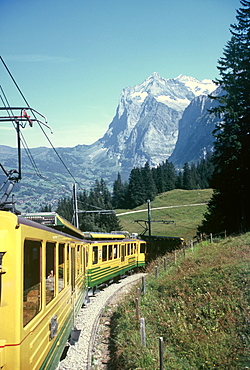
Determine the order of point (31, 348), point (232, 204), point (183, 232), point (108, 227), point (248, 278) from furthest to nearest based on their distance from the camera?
point (108, 227) < point (183, 232) < point (232, 204) < point (248, 278) < point (31, 348)

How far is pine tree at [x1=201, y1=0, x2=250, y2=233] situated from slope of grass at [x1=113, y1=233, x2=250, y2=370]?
37.1 ft

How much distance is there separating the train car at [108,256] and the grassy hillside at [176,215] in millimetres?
25268

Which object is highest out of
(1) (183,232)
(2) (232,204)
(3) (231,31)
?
(3) (231,31)

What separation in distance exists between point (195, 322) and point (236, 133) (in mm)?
19686

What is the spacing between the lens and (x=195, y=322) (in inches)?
398

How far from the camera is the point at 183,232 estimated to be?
6297 cm

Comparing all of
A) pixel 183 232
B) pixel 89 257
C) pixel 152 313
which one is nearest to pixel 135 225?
pixel 183 232

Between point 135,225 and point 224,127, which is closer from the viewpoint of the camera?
point 224,127

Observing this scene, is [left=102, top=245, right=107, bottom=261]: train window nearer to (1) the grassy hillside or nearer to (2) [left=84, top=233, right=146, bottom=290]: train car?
(2) [left=84, top=233, right=146, bottom=290]: train car

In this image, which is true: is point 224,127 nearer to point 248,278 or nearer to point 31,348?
point 248,278

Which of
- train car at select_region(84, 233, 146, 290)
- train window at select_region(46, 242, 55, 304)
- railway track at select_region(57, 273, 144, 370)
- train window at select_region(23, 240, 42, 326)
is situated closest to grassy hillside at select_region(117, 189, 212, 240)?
train car at select_region(84, 233, 146, 290)

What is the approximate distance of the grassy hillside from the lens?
65938 mm

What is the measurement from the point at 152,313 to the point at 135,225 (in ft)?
212

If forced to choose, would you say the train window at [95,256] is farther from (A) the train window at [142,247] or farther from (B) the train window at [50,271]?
(A) the train window at [142,247]
